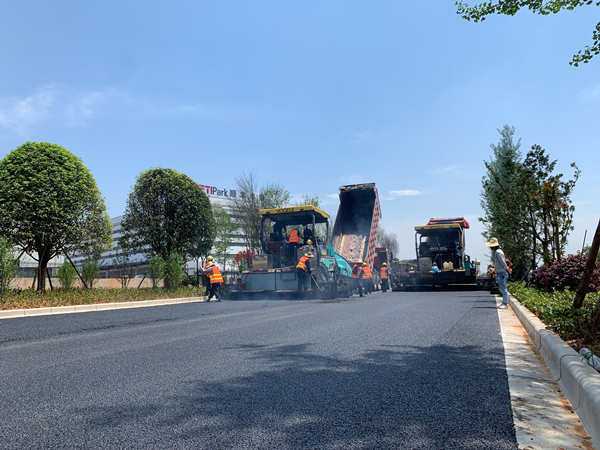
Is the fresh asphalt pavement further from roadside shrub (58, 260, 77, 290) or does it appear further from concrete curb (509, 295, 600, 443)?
roadside shrub (58, 260, 77, 290)

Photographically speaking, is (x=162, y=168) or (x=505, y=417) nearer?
(x=505, y=417)

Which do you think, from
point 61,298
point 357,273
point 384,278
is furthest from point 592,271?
point 384,278

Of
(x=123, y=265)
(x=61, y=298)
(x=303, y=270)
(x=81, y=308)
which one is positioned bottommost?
(x=81, y=308)

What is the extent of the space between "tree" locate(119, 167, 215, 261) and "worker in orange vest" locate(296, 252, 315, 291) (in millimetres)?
9325

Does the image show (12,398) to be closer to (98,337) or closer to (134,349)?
(134,349)

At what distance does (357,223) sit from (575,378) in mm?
16811

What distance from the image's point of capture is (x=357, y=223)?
2030 centimetres

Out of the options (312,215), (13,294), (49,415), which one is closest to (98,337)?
(49,415)

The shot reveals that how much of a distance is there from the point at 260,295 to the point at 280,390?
1228 centimetres

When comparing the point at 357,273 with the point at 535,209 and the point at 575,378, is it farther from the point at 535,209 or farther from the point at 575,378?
the point at 575,378

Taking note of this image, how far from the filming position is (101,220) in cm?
1788

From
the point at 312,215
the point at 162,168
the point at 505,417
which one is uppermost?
the point at 162,168

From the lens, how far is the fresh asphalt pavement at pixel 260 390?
287 cm

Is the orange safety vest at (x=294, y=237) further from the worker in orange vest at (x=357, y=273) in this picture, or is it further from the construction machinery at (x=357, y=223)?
the construction machinery at (x=357, y=223)
